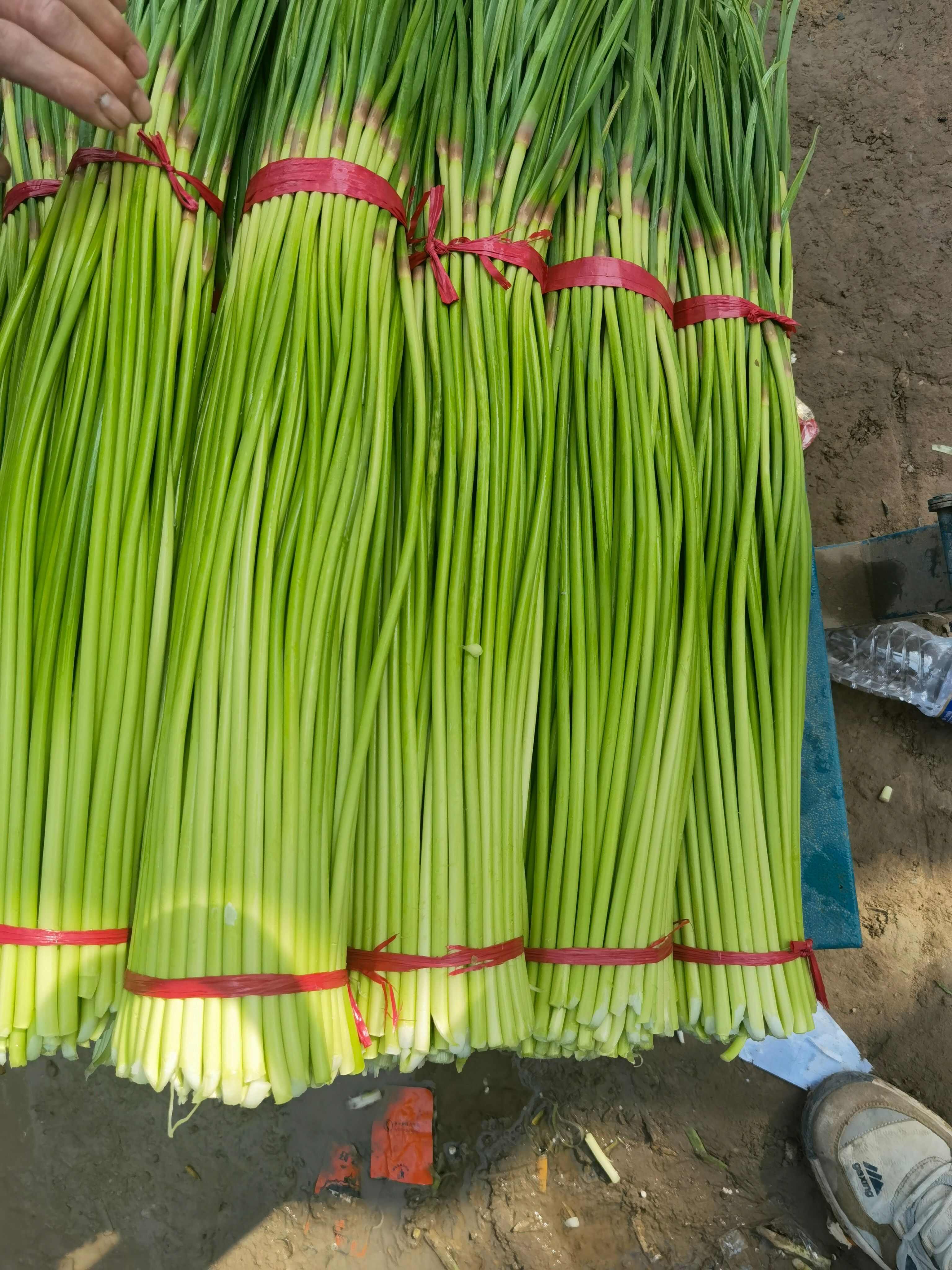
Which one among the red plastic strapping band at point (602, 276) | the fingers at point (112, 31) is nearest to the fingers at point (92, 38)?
the fingers at point (112, 31)

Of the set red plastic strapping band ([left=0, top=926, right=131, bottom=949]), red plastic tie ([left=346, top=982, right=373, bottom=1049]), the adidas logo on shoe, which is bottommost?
the adidas logo on shoe

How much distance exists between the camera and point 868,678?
82.0 inches

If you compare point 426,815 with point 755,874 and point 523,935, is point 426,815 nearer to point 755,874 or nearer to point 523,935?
point 523,935

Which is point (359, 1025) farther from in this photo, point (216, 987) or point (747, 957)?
point (747, 957)

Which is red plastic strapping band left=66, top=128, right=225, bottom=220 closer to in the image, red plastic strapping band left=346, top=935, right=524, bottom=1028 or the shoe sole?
red plastic strapping band left=346, top=935, right=524, bottom=1028

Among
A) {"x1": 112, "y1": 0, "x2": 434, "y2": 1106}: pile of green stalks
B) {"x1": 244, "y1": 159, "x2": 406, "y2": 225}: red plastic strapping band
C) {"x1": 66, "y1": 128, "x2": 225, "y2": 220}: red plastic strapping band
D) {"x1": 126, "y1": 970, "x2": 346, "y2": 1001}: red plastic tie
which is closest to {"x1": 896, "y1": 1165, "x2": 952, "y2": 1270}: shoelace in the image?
{"x1": 112, "y1": 0, "x2": 434, "y2": 1106}: pile of green stalks

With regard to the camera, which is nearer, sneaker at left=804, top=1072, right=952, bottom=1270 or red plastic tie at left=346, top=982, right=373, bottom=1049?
red plastic tie at left=346, top=982, right=373, bottom=1049

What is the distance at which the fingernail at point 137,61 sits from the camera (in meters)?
1.01

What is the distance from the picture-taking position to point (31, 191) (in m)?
1.15

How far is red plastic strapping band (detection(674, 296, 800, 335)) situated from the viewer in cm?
133

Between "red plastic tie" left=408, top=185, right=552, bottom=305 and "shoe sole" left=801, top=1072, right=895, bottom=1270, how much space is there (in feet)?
6.48

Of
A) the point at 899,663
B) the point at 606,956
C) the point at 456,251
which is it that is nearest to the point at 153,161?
the point at 456,251

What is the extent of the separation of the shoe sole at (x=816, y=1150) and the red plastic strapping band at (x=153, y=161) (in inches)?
91.1

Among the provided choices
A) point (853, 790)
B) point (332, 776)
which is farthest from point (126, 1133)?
point (853, 790)
